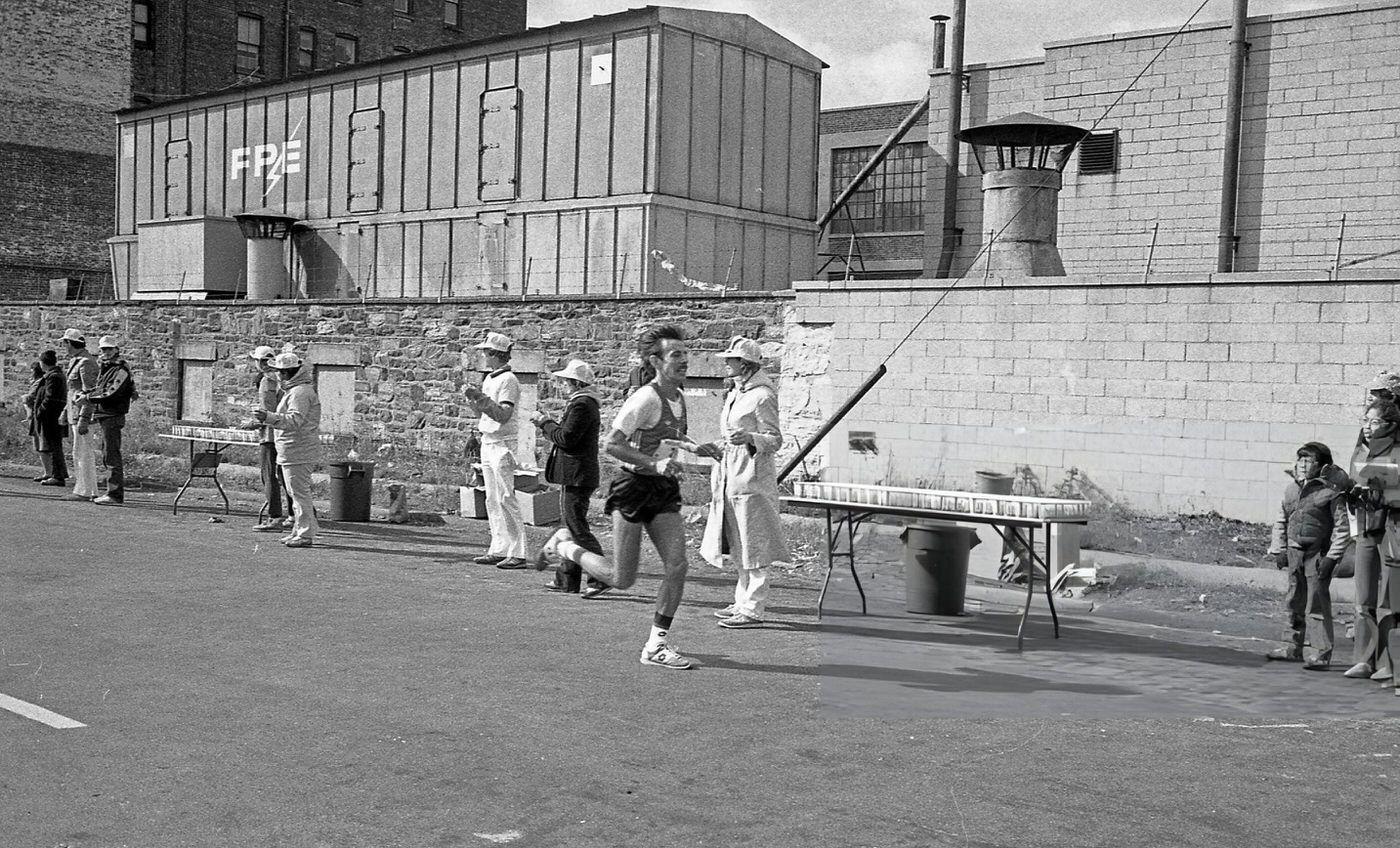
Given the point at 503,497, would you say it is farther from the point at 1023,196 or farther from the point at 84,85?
the point at 84,85

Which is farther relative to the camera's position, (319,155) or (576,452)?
(319,155)

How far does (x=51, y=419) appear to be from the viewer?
63.6 feet

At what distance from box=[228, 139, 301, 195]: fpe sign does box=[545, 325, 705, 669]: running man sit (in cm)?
2209

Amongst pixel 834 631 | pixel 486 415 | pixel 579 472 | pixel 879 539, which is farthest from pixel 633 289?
pixel 834 631

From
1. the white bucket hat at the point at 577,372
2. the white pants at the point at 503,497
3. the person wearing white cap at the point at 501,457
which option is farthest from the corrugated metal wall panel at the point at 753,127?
the white bucket hat at the point at 577,372

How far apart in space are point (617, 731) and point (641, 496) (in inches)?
73.9

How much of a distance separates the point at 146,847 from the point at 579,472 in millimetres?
6355

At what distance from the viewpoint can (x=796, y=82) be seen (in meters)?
25.2

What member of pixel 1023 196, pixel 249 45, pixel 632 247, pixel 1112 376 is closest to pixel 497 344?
pixel 1112 376

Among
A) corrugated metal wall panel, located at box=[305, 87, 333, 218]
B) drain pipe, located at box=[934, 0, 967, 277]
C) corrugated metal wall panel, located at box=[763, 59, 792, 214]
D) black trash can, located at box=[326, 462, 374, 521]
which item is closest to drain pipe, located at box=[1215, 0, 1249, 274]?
drain pipe, located at box=[934, 0, 967, 277]

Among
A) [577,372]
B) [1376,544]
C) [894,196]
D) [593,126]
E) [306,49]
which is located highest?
[306,49]

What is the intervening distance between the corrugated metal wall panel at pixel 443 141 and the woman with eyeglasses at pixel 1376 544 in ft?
63.0

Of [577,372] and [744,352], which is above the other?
[744,352]

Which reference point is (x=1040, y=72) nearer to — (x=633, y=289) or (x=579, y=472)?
(x=633, y=289)
